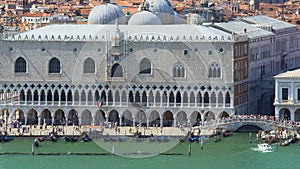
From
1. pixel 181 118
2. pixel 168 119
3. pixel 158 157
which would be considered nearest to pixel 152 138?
pixel 158 157

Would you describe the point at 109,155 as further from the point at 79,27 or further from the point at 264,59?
the point at 264,59

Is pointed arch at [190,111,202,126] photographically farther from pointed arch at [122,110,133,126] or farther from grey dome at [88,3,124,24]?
grey dome at [88,3,124,24]

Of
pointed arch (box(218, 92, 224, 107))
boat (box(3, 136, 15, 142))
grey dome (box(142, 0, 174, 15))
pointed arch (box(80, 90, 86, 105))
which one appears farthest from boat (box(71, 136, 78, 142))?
grey dome (box(142, 0, 174, 15))

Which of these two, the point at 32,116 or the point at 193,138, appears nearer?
the point at 193,138

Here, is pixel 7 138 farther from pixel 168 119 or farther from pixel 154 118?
pixel 168 119

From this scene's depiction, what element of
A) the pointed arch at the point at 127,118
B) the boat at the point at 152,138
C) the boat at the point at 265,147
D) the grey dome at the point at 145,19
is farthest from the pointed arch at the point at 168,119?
the boat at the point at 265,147

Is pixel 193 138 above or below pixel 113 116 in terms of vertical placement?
below

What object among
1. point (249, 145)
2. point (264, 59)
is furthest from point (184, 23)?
point (249, 145)

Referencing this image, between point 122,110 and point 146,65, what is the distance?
2.24 m

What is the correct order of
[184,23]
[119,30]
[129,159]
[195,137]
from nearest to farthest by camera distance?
[129,159]
[195,137]
[119,30]
[184,23]

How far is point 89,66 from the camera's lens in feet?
213

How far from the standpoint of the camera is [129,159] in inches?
2227

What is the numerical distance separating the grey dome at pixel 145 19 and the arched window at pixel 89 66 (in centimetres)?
403

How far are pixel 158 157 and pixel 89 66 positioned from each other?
9493mm
